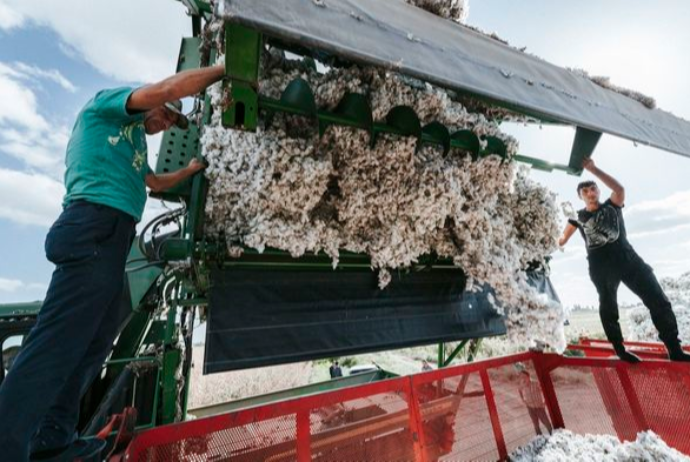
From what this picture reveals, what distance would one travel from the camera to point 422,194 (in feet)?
7.34

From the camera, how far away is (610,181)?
3.35 meters

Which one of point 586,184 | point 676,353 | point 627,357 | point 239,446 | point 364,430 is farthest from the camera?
point 586,184

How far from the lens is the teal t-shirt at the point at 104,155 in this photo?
1.62m

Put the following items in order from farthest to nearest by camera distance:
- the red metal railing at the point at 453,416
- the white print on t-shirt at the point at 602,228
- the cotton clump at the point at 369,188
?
the white print on t-shirt at the point at 602,228, the cotton clump at the point at 369,188, the red metal railing at the point at 453,416

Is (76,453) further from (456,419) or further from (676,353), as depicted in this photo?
(676,353)

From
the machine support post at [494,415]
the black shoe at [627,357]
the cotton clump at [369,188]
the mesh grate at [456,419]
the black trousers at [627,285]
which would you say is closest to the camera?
the cotton clump at [369,188]

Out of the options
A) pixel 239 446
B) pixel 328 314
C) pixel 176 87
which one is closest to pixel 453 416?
pixel 328 314

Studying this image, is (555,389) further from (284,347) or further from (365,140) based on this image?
(365,140)

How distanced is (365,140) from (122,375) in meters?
3.01

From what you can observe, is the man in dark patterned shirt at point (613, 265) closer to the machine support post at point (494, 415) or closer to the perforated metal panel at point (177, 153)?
the machine support post at point (494, 415)

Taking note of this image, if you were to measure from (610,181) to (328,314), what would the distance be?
10.7 feet

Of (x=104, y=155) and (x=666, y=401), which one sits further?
(x=666, y=401)

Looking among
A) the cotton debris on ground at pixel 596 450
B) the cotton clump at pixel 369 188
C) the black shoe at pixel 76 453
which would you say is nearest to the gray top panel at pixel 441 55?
the cotton clump at pixel 369 188

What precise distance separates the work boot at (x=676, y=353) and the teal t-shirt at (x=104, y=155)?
4.57 metres
